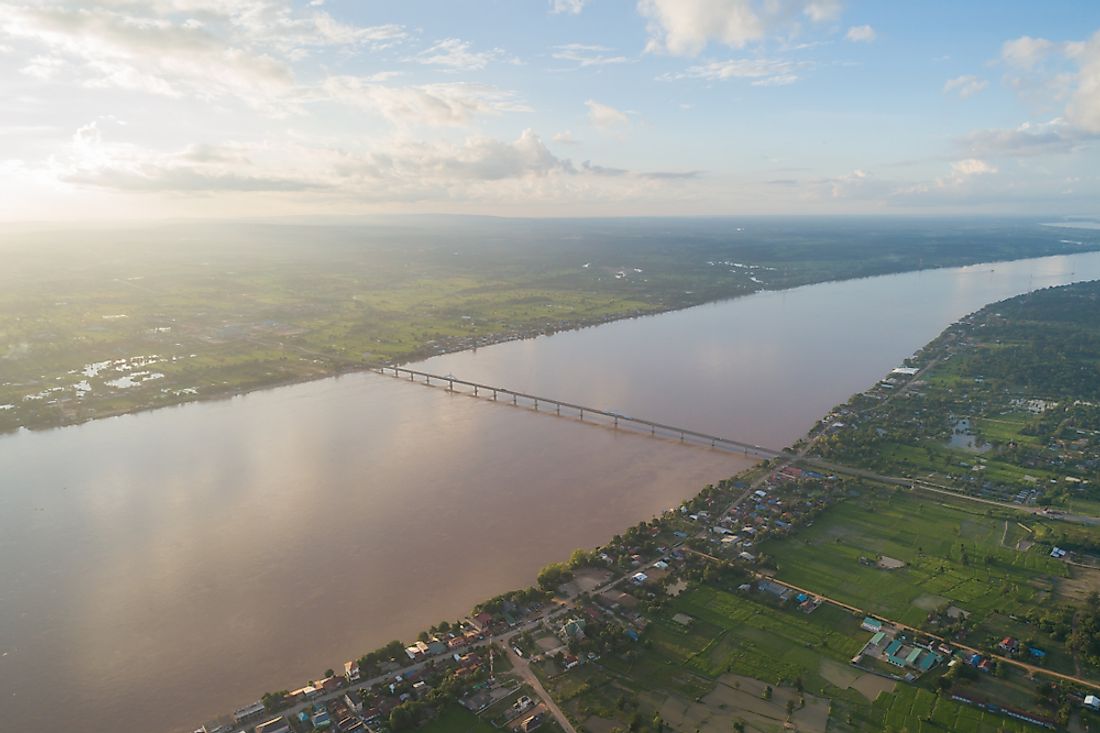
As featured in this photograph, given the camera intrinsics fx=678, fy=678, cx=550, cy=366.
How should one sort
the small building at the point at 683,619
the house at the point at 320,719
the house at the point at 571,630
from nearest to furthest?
the house at the point at 320,719 → the house at the point at 571,630 → the small building at the point at 683,619

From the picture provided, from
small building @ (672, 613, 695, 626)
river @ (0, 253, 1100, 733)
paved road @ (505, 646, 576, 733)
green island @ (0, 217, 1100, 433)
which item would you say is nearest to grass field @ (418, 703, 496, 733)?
paved road @ (505, 646, 576, 733)

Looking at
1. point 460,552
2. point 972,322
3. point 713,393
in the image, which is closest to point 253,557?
point 460,552

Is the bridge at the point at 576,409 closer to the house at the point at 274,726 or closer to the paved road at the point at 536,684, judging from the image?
the paved road at the point at 536,684

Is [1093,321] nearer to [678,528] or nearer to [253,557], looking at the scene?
[678,528]

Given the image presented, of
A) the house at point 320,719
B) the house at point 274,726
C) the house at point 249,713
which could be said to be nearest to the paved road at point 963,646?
the house at point 320,719

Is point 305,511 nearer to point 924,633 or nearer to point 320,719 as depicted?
point 320,719

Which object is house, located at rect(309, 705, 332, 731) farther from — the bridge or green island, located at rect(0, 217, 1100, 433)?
green island, located at rect(0, 217, 1100, 433)

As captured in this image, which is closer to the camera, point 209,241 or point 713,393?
point 713,393
